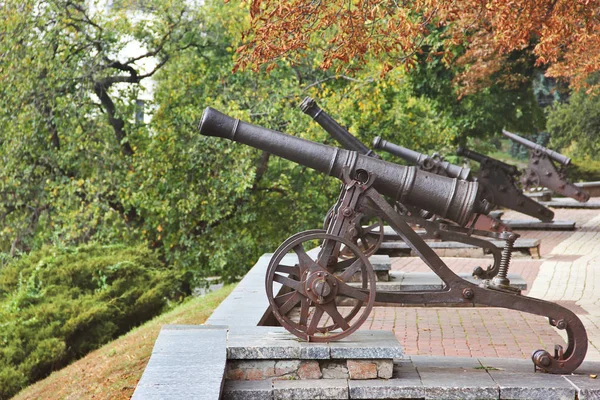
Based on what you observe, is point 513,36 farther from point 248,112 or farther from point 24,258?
point 24,258

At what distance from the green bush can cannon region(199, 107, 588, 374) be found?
5.14 m

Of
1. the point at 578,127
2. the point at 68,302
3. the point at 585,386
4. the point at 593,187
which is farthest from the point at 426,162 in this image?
the point at 578,127

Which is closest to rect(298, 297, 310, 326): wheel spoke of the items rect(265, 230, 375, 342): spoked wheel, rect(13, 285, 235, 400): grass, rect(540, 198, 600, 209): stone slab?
rect(265, 230, 375, 342): spoked wheel

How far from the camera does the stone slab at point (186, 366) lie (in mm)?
4652

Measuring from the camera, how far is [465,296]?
18.9 ft

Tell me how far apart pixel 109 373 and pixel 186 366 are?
235 cm

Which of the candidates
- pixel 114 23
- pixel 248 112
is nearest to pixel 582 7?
pixel 248 112

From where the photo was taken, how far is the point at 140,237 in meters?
18.3

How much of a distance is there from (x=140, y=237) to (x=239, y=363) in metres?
13.2

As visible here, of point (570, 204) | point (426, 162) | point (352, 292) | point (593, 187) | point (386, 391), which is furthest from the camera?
point (593, 187)

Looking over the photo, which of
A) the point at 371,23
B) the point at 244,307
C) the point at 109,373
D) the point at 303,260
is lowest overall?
the point at 109,373

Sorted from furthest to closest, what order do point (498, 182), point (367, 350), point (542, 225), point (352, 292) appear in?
1. point (542, 225)
2. point (498, 182)
3. point (352, 292)
4. point (367, 350)

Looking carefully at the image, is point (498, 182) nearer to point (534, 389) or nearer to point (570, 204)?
point (570, 204)

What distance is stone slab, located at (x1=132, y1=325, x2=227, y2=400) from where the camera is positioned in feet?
15.3
